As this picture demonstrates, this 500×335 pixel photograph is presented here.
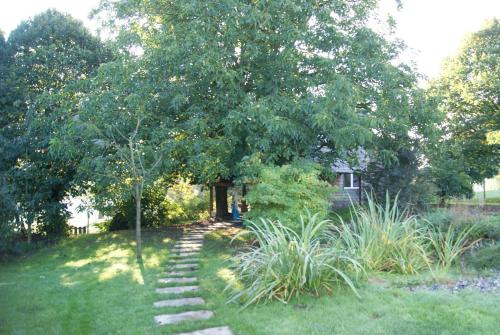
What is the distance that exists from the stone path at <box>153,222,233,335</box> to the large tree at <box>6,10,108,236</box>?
439 centimetres

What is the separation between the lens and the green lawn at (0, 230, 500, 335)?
417 centimetres

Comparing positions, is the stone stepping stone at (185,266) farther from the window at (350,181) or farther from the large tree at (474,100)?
the window at (350,181)

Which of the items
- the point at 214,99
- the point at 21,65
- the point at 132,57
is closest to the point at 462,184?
the point at 214,99

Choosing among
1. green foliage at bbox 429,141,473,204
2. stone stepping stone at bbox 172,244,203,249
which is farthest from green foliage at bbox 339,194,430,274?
green foliage at bbox 429,141,473,204

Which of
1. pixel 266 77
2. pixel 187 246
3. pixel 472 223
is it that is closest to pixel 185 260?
pixel 187 246

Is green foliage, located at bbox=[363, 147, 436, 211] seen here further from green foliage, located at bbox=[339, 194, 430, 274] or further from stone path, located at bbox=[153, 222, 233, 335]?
green foliage, located at bbox=[339, 194, 430, 274]

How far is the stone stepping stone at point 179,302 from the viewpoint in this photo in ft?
18.0

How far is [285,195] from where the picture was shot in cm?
831

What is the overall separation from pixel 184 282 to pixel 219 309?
1.67 metres

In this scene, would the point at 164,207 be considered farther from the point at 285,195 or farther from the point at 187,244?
the point at 285,195

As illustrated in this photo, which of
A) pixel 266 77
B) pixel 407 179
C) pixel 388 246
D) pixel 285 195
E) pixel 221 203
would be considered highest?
pixel 266 77

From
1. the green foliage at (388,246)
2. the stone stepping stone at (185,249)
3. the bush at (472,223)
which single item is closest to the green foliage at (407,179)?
the bush at (472,223)

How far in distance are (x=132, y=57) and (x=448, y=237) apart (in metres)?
8.31

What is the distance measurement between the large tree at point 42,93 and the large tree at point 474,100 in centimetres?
1470
